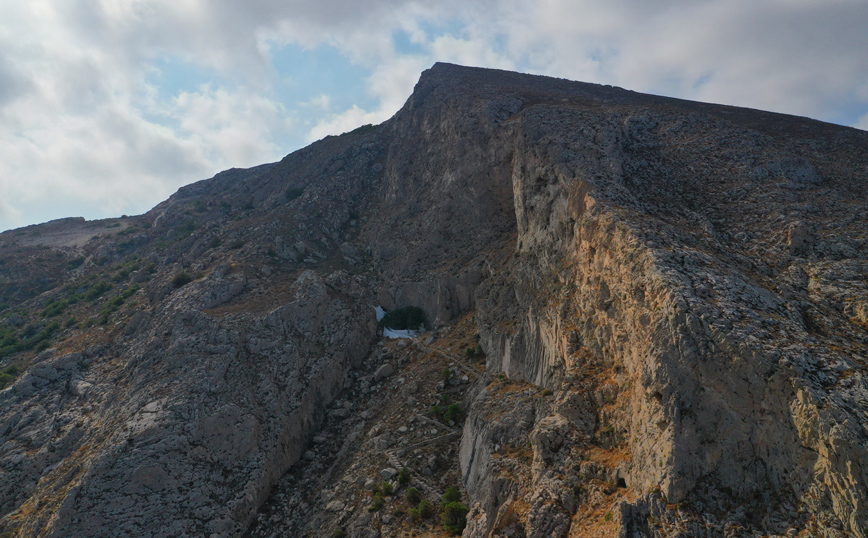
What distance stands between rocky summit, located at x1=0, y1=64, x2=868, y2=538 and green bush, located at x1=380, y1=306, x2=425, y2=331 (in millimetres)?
717

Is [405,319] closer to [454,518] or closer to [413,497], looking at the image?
[413,497]

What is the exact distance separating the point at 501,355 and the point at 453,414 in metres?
4.79

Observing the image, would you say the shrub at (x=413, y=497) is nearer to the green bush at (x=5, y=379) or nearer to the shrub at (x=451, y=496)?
the shrub at (x=451, y=496)

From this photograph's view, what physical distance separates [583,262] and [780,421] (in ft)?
39.8

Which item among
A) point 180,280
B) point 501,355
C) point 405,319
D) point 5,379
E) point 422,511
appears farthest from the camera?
point 180,280

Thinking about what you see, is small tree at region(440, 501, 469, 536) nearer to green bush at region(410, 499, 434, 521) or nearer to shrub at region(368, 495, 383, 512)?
green bush at region(410, 499, 434, 521)

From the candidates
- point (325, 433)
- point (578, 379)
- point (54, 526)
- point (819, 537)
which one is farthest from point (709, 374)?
point (54, 526)

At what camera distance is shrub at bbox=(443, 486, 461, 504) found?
21984 millimetres

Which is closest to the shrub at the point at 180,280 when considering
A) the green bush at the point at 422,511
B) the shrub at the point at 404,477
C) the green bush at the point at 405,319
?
the green bush at the point at 405,319

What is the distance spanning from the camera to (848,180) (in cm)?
2602

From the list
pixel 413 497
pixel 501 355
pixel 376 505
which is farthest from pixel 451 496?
pixel 501 355

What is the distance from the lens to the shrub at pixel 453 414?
90.5ft

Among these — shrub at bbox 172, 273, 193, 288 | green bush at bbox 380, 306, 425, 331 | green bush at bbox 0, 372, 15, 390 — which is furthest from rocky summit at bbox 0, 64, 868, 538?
green bush at bbox 0, 372, 15, 390

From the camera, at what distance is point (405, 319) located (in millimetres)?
40750
